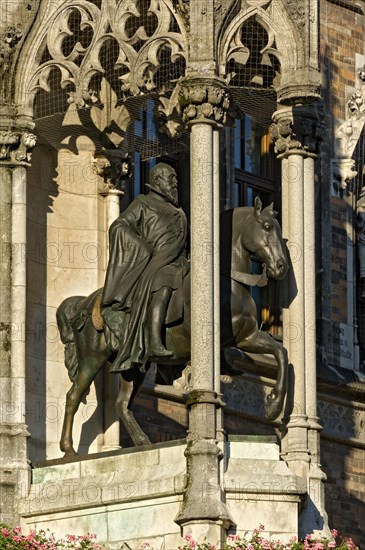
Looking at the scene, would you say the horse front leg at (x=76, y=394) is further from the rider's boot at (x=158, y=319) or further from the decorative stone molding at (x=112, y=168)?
the decorative stone molding at (x=112, y=168)

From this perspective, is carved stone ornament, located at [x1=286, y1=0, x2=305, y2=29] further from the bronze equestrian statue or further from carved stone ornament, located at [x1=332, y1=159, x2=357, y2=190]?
carved stone ornament, located at [x1=332, y1=159, x2=357, y2=190]

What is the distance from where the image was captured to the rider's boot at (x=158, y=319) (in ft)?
92.7

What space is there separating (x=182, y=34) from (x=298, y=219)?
217 centimetres

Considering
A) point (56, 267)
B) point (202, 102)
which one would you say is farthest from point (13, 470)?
point (202, 102)

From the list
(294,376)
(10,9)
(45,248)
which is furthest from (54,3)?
(294,376)

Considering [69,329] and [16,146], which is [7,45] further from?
[69,329]

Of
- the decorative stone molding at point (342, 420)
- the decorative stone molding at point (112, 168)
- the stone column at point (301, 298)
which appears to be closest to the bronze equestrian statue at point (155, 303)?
the stone column at point (301, 298)

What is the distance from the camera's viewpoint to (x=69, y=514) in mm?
28094

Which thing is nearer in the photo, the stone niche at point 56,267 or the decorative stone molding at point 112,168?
the stone niche at point 56,267

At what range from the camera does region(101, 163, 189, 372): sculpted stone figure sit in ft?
93.3

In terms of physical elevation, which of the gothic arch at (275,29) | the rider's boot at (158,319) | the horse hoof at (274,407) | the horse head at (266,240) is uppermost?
the gothic arch at (275,29)

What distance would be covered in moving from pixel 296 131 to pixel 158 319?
2430mm

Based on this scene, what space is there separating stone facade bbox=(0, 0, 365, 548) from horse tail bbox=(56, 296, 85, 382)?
Result: 0.31 m

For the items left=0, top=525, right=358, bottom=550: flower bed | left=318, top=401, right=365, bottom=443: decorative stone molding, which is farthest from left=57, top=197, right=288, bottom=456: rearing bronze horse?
left=318, top=401, right=365, bottom=443: decorative stone molding
